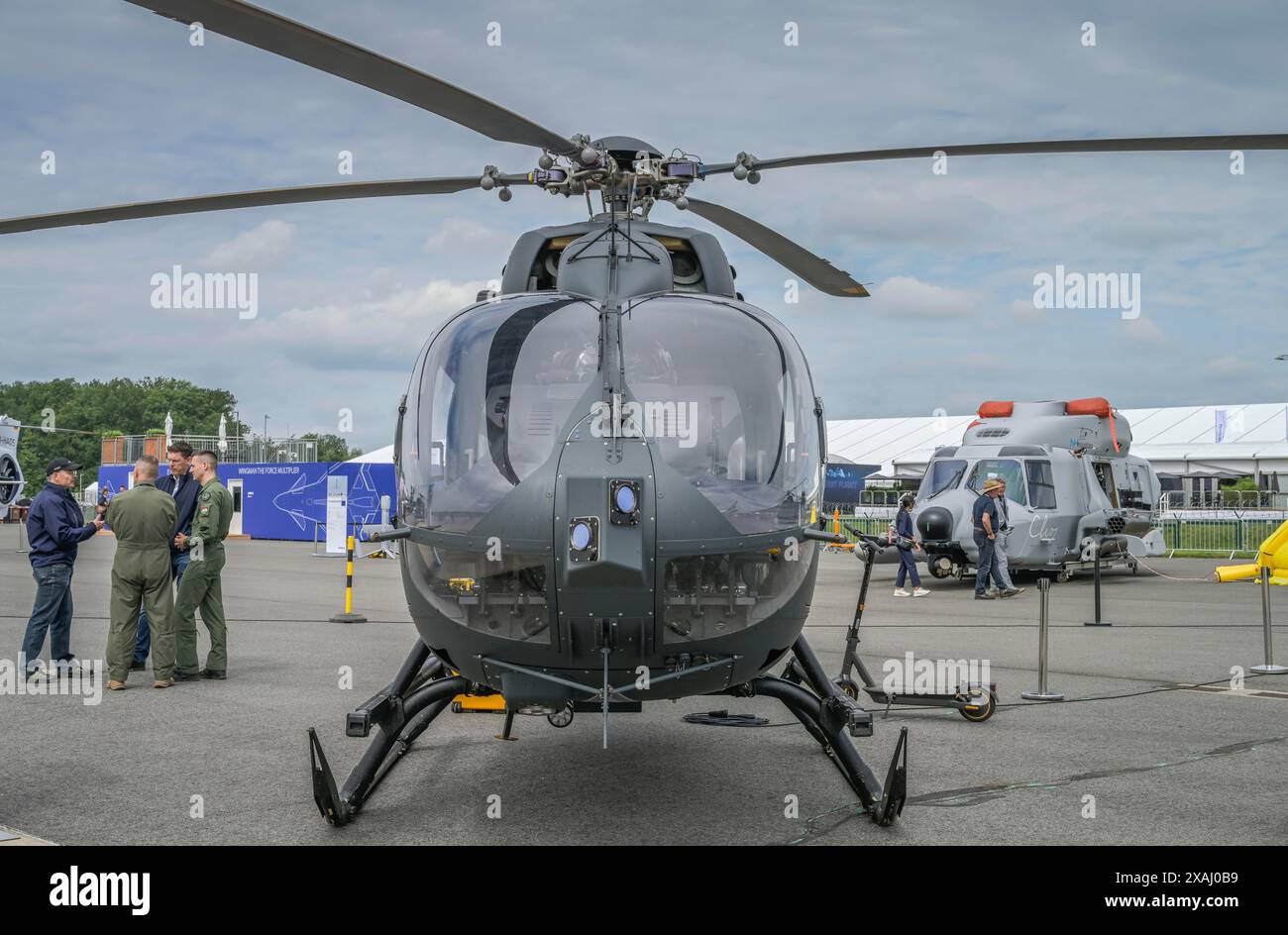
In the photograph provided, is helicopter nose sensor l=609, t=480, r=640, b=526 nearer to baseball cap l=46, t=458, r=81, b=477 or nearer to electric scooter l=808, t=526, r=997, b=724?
electric scooter l=808, t=526, r=997, b=724

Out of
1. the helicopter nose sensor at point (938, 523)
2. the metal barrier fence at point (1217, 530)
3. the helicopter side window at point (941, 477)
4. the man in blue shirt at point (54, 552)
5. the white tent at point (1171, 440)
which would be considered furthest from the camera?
the white tent at point (1171, 440)

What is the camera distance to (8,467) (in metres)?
32.2

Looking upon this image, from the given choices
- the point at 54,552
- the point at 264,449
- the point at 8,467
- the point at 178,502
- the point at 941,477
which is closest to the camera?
the point at 54,552

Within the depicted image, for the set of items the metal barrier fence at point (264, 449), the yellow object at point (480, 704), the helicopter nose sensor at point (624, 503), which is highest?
the metal barrier fence at point (264, 449)

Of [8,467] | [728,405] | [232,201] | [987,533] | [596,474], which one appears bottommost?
[987,533]

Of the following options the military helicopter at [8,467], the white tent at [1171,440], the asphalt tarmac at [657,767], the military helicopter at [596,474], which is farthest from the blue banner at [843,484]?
the military helicopter at [596,474]

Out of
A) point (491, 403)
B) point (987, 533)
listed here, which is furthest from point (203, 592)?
point (987, 533)

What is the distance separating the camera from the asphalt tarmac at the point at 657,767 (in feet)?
16.5

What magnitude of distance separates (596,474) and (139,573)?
5.73 meters

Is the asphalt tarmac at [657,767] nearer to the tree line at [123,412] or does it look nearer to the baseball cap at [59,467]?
the baseball cap at [59,467]

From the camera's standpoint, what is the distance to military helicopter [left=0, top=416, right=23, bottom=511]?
105 ft

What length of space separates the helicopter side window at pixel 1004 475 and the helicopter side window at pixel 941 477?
24 cm

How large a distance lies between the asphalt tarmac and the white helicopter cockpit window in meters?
1.60

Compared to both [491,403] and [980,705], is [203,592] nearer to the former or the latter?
[491,403]
